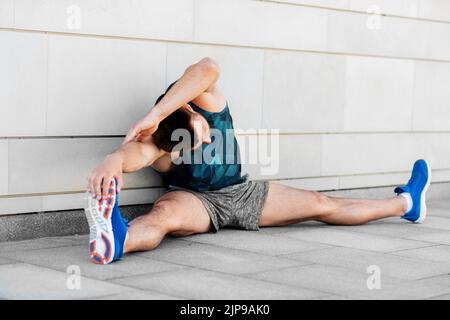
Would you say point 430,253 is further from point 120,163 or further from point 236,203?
point 120,163

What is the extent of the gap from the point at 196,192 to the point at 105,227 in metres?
1.31

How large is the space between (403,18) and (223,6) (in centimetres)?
240

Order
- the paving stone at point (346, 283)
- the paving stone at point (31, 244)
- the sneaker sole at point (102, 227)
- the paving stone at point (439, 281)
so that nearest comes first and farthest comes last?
1. the paving stone at point (346, 283)
2. the paving stone at point (439, 281)
3. the sneaker sole at point (102, 227)
4. the paving stone at point (31, 244)

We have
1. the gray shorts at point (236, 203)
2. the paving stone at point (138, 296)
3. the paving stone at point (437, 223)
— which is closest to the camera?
the paving stone at point (138, 296)

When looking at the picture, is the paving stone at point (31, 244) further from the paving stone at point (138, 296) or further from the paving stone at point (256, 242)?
the paving stone at point (138, 296)

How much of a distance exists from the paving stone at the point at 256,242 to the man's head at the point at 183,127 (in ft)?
2.21

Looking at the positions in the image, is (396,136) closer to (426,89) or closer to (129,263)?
(426,89)

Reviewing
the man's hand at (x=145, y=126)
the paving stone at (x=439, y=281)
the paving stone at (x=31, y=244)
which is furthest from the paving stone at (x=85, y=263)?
the paving stone at (x=439, y=281)

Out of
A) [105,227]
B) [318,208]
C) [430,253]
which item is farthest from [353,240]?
[105,227]

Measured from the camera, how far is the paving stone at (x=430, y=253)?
5.95 metres

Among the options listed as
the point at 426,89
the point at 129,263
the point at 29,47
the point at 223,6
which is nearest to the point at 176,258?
the point at 129,263

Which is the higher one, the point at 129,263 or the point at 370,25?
the point at 370,25

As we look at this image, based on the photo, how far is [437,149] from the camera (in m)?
9.44

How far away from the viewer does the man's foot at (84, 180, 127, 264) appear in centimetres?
526
